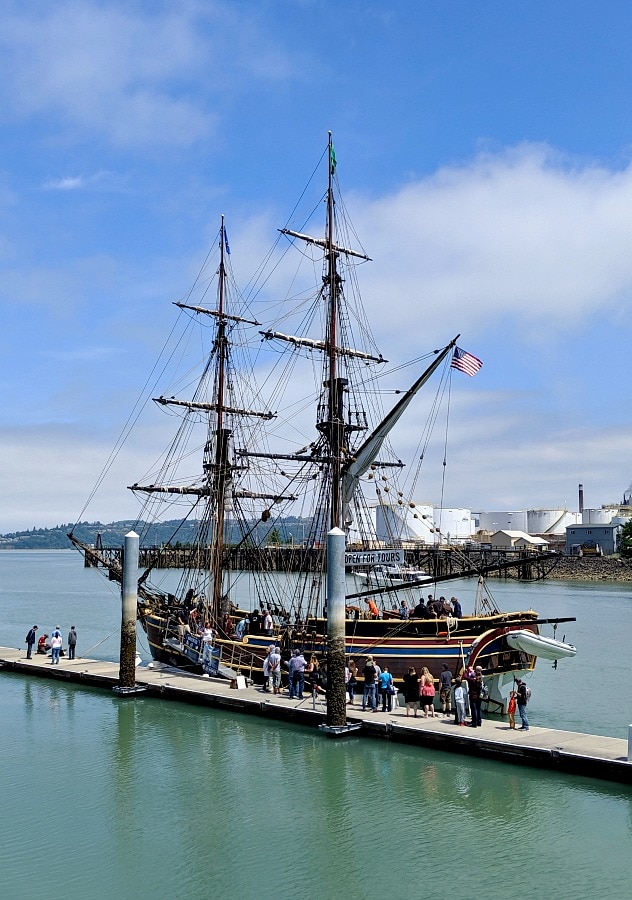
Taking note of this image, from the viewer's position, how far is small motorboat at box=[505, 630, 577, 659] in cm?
2623

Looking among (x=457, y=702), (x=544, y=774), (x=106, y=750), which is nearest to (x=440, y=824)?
(x=544, y=774)

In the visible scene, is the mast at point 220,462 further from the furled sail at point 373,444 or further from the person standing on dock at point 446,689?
the person standing on dock at point 446,689

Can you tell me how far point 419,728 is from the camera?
22.3 m

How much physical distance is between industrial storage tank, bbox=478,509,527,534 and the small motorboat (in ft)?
509

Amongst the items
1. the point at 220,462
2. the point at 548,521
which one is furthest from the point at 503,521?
→ the point at 220,462

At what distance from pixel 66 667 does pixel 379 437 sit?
48.4 feet

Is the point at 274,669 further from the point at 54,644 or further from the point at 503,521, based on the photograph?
the point at 503,521

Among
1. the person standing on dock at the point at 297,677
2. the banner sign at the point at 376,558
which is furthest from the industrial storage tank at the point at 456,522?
the person standing on dock at the point at 297,677

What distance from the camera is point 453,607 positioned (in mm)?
31250

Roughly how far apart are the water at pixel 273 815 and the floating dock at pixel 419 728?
1.19 feet

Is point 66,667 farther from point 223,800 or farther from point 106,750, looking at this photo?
point 223,800

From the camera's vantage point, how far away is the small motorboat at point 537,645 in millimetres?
26234

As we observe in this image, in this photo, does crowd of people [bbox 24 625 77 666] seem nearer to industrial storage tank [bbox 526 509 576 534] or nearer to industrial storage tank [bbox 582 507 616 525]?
industrial storage tank [bbox 582 507 616 525]

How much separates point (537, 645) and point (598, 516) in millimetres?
138230
